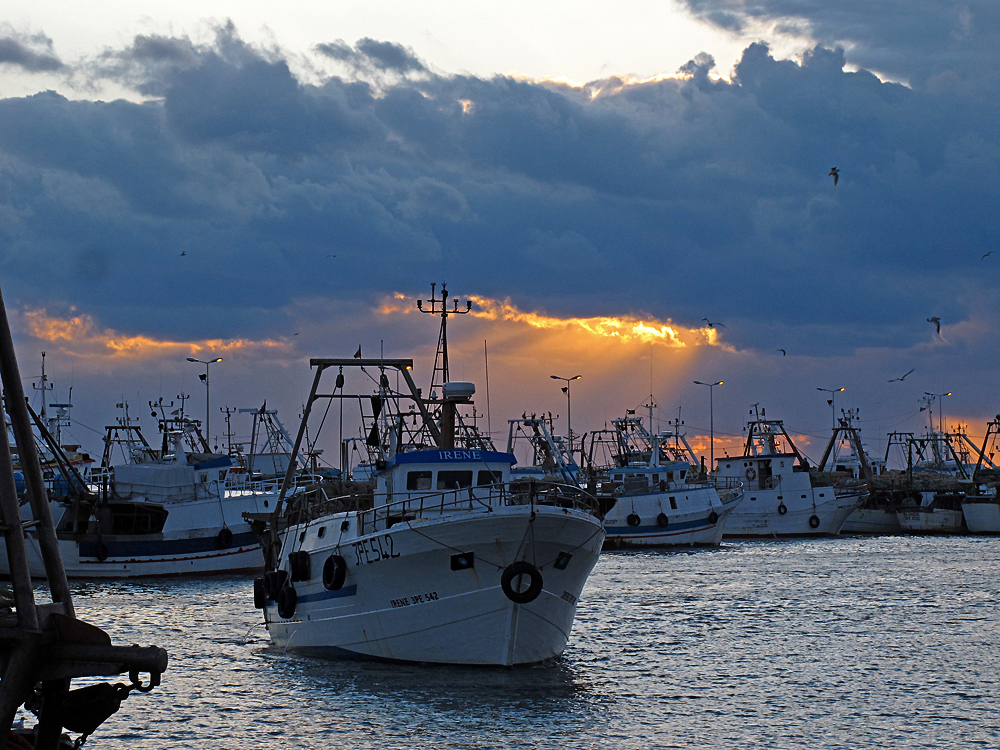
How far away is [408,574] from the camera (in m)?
23.4

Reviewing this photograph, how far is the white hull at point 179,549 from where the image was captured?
163 feet

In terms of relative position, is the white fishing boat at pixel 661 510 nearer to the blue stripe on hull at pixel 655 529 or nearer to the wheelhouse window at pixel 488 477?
the blue stripe on hull at pixel 655 529

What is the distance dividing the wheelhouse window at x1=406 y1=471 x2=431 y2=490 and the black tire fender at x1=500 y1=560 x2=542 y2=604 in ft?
13.8

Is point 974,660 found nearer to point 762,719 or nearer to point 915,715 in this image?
point 915,715

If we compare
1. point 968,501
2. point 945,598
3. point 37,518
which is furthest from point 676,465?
point 37,518

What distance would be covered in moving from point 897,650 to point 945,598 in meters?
14.9

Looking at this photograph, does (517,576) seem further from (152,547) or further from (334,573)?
(152,547)

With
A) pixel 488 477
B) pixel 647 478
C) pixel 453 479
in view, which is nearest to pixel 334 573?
pixel 453 479

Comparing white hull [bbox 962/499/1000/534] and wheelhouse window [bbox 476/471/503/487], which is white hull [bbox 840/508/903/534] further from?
wheelhouse window [bbox 476/471/503/487]

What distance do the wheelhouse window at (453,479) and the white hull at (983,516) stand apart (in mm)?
79358

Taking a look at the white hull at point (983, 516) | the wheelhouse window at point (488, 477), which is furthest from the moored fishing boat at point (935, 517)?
the wheelhouse window at point (488, 477)

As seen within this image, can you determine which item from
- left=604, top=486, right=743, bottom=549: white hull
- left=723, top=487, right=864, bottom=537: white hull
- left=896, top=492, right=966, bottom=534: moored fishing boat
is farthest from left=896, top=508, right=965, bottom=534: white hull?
left=604, top=486, right=743, bottom=549: white hull

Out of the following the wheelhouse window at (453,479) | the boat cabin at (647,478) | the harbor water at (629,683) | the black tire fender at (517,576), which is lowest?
the harbor water at (629,683)

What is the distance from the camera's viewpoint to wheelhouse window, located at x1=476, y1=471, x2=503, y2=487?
2655cm
